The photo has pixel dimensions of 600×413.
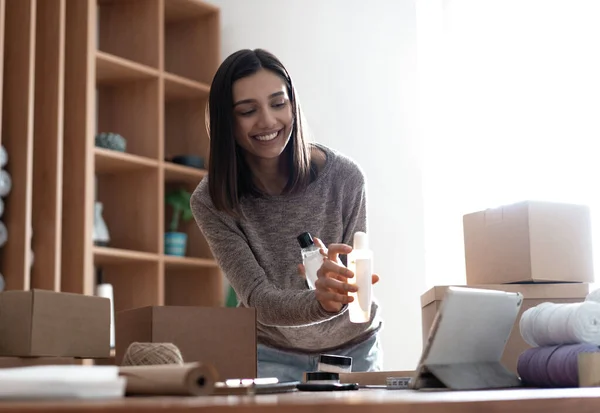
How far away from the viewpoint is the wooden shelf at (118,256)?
3248 mm

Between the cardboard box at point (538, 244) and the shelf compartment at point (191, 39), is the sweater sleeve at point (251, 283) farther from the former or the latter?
the shelf compartment at point (191, 39)

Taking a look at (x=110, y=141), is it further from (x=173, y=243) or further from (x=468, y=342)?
(x=468, y=342)

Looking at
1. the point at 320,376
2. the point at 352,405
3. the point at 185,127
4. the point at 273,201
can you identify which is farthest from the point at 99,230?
the point at 352,405

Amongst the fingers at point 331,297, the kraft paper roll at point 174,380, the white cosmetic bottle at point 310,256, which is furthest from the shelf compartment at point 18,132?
the kraft paper roll at point 174,380

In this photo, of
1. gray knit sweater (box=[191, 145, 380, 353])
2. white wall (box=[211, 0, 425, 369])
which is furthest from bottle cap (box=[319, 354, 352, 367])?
white wall (box=[211, 0, 425, 369])

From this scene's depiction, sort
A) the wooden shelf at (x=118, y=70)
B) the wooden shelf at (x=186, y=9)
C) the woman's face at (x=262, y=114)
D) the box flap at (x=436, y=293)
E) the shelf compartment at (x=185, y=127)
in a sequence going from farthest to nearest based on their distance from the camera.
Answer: the shelf compartment at (x=185, y=127) → the wooden shelf at (x=186, y=9) → the wooden shelf at (x=118, y=70) → the woman's face at (x=262, y=114) → the box flap at (x=436, y=293)

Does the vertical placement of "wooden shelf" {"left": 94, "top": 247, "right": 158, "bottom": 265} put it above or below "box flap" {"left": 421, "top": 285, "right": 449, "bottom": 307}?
above

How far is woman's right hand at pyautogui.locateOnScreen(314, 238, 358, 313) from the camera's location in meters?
1.35

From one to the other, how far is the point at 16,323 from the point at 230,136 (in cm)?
75

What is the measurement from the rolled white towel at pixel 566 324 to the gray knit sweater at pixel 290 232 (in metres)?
0.71

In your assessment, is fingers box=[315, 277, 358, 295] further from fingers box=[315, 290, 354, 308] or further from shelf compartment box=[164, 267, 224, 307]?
shelf compartment box=[164, 267, 224, 307]

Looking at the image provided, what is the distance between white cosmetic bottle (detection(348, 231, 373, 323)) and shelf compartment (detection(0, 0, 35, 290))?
1816mm

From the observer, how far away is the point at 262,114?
1.76 m

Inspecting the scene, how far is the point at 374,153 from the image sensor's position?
3277 mm
